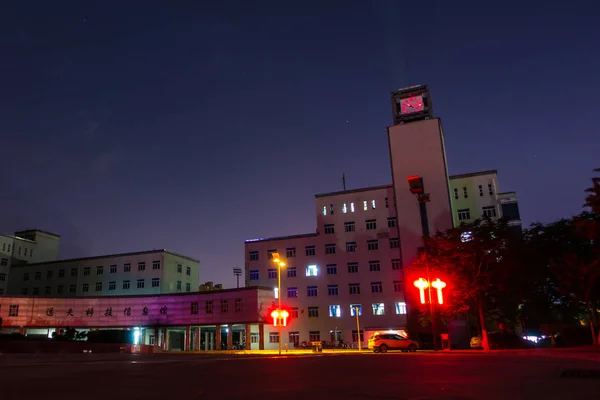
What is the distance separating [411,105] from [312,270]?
1025 inches

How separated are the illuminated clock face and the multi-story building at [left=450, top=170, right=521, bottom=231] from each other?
34.0 ft

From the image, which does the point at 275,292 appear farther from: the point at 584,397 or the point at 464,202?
the point at 584,397

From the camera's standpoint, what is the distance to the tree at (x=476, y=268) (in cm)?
4081

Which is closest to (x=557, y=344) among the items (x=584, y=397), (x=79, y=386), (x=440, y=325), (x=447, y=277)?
(x=447, y=277)

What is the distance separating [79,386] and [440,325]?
4747cm

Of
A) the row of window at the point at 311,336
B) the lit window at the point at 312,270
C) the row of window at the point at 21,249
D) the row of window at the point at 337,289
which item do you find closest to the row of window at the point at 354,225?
the lit window at the point at 312,270

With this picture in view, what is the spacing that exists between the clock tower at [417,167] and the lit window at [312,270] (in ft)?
40.5

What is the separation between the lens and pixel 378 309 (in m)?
61.1

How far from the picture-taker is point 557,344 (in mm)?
41312

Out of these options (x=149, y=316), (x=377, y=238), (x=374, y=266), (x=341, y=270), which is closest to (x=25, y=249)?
(x=149, y=316)

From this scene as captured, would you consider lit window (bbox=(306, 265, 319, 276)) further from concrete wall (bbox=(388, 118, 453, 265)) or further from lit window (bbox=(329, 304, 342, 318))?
concrete wall (bbox=(388, 118, 453, 265))

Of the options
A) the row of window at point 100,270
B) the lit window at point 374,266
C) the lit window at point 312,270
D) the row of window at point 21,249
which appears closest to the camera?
the lit window at point 374,266

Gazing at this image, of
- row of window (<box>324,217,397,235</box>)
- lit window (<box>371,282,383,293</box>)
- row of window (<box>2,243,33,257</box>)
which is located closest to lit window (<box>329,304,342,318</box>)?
lit window (<box>371,282,383,293</box>)

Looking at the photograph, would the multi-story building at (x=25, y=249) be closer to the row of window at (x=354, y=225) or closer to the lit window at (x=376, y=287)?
the row of window at (x=354, y=225)
